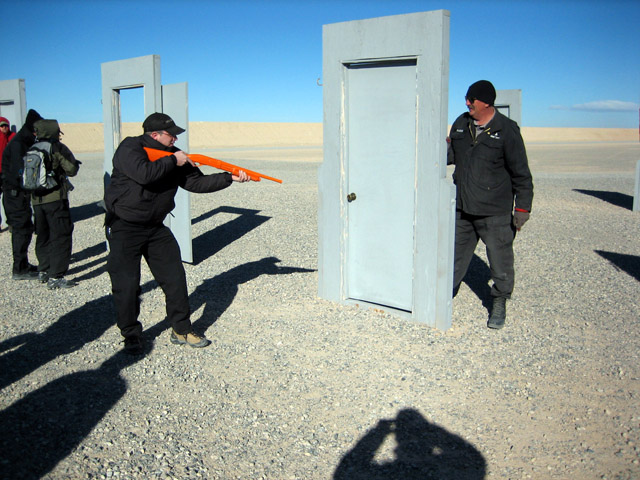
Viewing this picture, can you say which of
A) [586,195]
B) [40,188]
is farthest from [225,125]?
[40,188]

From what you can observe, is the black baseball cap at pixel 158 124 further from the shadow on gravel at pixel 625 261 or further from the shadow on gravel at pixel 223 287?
the shadow on gravel at pixel 625 261

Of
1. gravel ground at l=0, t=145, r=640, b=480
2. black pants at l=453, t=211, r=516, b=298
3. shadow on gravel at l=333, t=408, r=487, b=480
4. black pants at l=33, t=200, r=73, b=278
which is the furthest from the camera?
black pants at l=33, t=200, r=73, b=278

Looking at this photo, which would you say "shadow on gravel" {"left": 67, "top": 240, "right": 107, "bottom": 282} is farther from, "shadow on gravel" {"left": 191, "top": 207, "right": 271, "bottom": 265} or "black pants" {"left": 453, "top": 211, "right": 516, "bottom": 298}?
"black pants" {"left": 453, "top": 211, "right": 516, "bottom": 298}

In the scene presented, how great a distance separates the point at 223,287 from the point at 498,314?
10.2ft

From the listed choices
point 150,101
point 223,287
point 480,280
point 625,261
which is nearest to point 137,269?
point 223,287

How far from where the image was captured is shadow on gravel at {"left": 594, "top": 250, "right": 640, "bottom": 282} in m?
7.14

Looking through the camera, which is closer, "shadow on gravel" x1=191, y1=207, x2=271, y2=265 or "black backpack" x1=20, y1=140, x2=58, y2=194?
"black backpack" x1=20, y1=140, x2=58, y2=194

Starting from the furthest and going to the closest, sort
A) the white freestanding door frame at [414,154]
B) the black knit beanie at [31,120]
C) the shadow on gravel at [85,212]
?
the shadow on gravel at [85,212] → the black knit beanie at [31,120] → the white freestanding door frame at [414,154]

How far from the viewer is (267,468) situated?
10.2ft

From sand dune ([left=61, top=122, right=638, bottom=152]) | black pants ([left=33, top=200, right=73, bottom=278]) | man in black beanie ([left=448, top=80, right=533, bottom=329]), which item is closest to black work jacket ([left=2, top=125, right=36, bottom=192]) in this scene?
black pants ([left=33, top=200, right=73, bottom=278])

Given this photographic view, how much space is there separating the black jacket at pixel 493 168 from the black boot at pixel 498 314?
83cm

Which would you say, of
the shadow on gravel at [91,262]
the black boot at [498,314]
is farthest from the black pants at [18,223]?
the black boot at [498,314]

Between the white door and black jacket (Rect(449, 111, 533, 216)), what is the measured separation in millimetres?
471

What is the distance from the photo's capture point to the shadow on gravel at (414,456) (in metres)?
3.06
